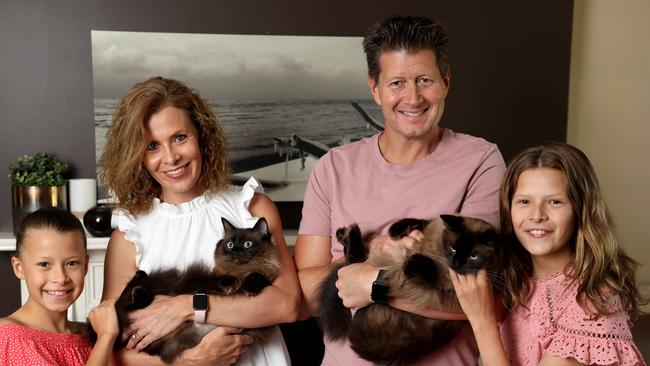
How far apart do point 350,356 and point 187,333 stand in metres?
0.49

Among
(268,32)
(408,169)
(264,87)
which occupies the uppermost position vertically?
(268,32)

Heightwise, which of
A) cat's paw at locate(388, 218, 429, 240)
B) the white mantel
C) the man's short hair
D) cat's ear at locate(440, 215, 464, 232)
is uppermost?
the man's short hair

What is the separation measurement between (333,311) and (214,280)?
382 millimetres

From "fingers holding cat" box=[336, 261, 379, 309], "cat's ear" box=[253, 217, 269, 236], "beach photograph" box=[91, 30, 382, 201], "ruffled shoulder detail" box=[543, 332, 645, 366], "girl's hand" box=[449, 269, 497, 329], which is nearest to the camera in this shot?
"ruffled shoulder detail" box=[543, 332, 645, 366]

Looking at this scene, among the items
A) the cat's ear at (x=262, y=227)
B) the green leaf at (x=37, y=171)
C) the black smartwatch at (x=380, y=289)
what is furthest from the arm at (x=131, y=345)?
the green leaf at (x=37, y=171)

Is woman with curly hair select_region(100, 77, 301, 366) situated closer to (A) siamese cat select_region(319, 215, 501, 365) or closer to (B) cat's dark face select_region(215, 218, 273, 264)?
(B) cat's dark face select_region(215, 218, 273, 264)

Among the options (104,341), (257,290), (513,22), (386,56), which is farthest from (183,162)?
(513,22)

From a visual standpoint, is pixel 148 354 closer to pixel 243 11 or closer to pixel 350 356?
pixel 350 356

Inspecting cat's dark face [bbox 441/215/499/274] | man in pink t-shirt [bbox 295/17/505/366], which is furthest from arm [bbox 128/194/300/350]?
cat's dark face [bbox 441/215/499/274]

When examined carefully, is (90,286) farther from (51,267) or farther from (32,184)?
(51,267)

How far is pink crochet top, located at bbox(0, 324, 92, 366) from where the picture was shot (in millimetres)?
1635

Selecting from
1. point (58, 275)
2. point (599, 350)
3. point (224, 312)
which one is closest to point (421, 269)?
point (599, 350)

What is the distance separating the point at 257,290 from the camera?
5.63 ft

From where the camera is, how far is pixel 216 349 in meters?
1.66
